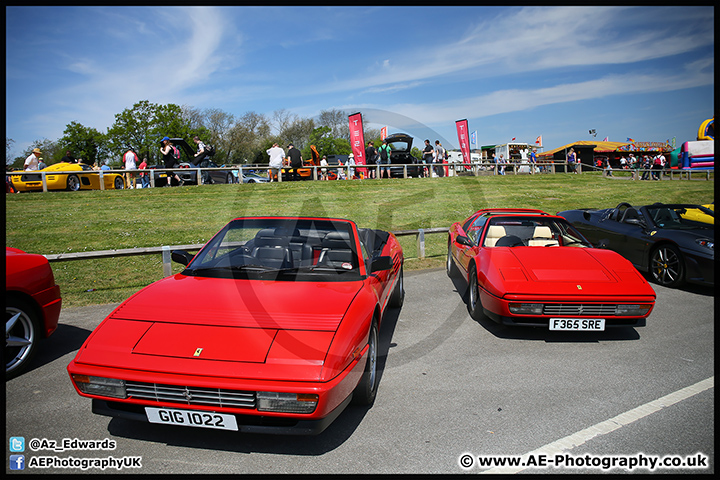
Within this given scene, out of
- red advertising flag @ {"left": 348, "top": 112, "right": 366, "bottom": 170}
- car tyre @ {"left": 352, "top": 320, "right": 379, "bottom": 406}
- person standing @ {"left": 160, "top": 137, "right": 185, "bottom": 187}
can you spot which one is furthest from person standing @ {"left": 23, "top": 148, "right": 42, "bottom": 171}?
car tyre @ {"left": 352, "top": 320, "right": 379, "bottom": 406}

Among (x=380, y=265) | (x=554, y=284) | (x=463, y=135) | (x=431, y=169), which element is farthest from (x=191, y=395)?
(x=463, y=135)

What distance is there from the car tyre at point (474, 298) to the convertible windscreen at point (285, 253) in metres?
1.87

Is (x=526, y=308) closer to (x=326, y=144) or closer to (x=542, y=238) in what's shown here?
(x=542, y=238)

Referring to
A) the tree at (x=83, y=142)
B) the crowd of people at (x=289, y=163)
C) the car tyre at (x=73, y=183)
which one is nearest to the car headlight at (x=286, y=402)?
the crowd of people at (x=289, y=163)

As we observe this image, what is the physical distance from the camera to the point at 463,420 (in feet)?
9.95

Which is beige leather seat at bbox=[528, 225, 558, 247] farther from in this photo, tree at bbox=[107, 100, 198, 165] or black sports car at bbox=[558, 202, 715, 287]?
tree at bbox=[107, 100, 198, 165]

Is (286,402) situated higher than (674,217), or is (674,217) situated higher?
(674,217)

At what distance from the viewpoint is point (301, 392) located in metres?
2.44

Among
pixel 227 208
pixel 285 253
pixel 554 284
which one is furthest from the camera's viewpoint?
pixel 227 208

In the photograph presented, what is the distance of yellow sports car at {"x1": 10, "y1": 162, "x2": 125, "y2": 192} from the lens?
50.2 feet

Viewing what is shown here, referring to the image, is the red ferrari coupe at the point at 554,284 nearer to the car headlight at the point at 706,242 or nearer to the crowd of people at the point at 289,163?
the car headlight at the point at 706,242

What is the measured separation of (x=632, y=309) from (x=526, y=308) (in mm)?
1065

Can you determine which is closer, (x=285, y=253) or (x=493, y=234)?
(x=285, y=253)

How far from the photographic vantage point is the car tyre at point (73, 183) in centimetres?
1573
